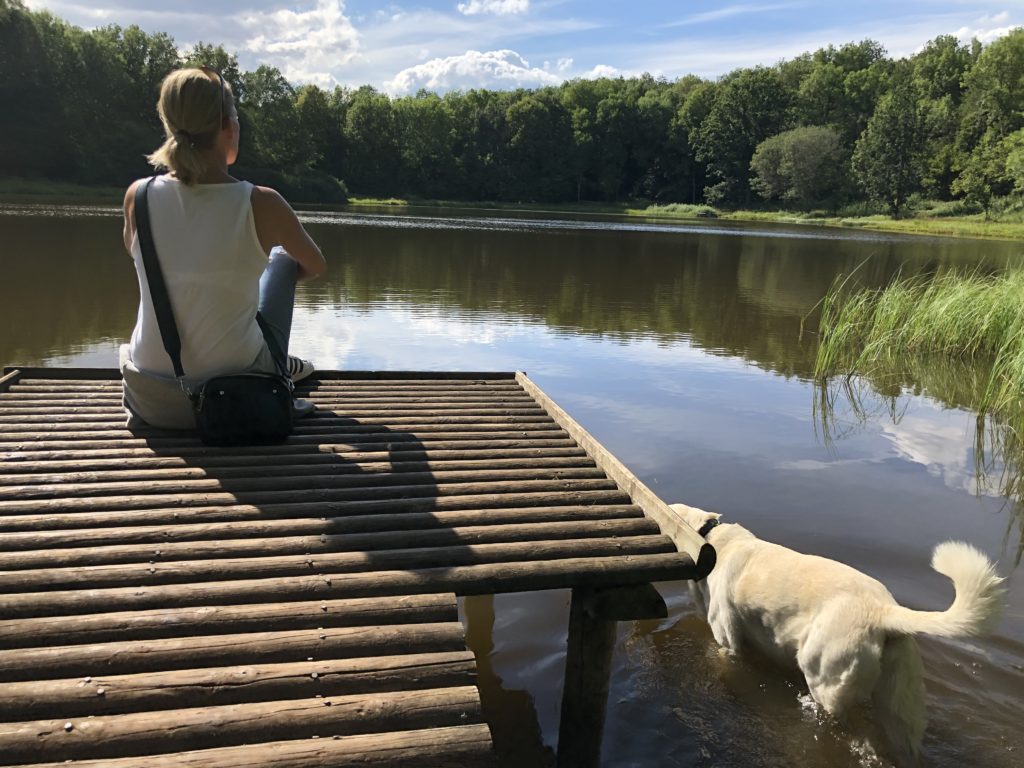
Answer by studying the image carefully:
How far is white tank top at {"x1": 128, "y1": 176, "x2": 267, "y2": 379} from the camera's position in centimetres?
364

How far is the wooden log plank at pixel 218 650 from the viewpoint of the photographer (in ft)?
7.61

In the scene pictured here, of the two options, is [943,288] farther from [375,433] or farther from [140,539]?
[140,539]

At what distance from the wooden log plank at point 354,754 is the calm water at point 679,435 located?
1555 mm

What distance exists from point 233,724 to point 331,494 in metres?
1.58

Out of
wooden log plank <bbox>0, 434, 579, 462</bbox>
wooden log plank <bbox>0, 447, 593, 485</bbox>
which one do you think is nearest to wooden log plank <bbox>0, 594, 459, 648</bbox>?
wooden log plank <bbox>0, 447, 593, 485</bbox>

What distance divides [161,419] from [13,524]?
123cm

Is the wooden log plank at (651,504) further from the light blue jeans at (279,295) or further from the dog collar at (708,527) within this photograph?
the light blue jeans at (279,295)

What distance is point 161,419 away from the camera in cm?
431

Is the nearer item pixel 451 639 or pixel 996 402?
pixel 451 639

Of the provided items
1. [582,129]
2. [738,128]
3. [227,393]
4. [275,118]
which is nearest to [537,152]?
[582,129]

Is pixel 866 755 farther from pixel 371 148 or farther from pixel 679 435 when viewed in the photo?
pixel 371 148

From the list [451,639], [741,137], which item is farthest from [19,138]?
[741,137]

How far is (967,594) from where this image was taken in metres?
3.00

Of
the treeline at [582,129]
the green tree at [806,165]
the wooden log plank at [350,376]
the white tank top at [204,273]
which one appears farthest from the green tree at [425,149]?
the white tank top at [204,273]
